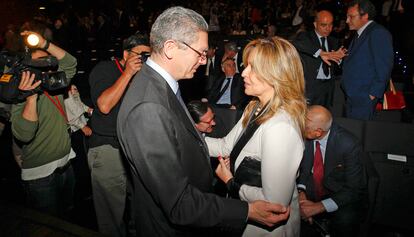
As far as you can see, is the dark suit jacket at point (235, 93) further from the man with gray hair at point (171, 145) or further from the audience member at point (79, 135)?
the man with gray hair at point (171, 145)

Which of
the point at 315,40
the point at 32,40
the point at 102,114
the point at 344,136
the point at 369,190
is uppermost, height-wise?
the point at 32,40

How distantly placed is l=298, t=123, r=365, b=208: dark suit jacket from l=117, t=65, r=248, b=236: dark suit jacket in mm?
1332

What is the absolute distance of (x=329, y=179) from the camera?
2.52 meters

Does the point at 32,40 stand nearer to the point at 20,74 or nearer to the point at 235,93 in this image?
the point at 20,74

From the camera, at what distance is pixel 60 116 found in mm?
2389

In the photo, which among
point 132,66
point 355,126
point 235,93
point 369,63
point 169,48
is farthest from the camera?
point 235,93

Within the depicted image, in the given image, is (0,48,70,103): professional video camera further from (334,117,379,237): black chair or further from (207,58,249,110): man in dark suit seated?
(207,58,249,110): man in dark suit seated

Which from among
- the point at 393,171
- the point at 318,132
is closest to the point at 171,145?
the point at 318,132

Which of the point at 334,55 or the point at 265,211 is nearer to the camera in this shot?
the point at 265,211

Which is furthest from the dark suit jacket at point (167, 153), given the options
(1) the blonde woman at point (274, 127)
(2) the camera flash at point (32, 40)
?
(2) the camera flash at point (32, 40)

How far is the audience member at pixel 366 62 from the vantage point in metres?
3.50

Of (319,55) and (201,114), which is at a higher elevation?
(319,55)

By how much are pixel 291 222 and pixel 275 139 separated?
582 mm

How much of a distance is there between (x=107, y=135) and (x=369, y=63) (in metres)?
3.09
